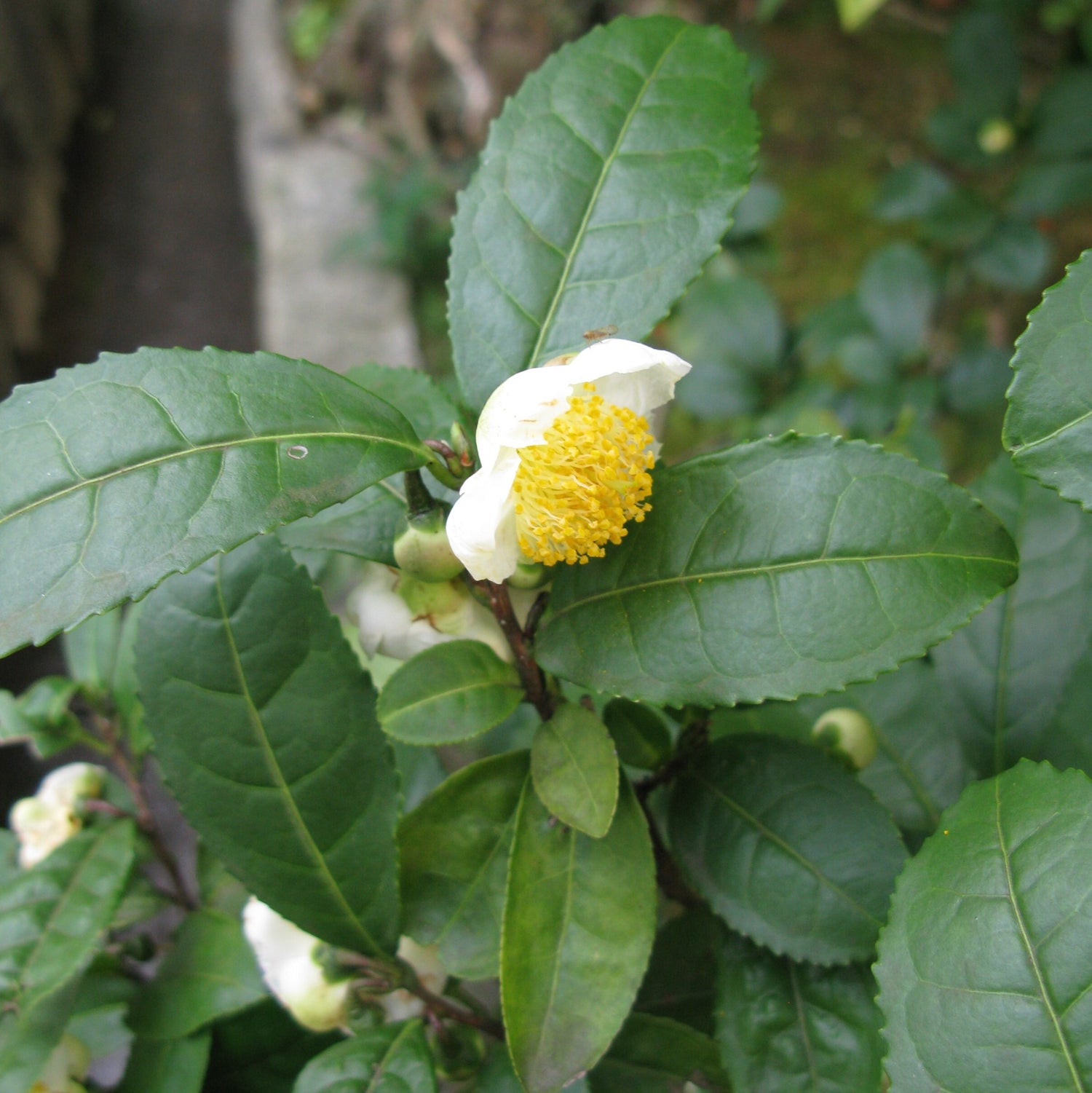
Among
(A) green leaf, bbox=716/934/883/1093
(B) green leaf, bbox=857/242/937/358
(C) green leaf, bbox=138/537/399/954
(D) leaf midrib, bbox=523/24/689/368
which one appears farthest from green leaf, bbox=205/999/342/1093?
(B) green leaf, bbox=857/242/937/358

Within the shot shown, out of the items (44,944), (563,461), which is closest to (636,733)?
(563,461)

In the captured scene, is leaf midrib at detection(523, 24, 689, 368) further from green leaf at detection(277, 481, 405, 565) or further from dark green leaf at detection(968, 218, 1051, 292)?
dark green leaf at detection(968, 218, 1051, 292)

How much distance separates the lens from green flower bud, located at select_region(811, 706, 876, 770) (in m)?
0.67

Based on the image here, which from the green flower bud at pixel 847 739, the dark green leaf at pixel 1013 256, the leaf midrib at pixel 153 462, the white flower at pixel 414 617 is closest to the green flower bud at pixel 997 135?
the dark green leaf at pixel 1013 256

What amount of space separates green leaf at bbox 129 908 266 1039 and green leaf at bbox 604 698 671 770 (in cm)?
33

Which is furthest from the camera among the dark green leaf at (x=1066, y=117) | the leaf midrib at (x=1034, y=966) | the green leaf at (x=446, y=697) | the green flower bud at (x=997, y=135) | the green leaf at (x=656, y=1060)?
the green flower bud at (x=997, y=135)

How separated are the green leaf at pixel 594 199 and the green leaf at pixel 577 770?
205 millimetres

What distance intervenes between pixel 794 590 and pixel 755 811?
0.18 meters

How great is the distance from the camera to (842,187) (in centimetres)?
256

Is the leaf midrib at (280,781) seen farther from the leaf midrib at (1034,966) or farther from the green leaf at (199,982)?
the leaf midrib at (1034,966)

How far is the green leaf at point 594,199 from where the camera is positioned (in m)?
0.56

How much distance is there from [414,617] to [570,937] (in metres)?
0.21

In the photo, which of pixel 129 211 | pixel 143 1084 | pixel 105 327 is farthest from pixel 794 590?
pixel 129 211

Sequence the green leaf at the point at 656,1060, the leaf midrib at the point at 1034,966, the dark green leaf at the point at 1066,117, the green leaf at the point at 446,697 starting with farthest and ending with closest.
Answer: the dark green leaf at the point at 1066,117
the green leaf at the point at 656,1060
the green leaf at the point at 446,697
the leaf midrib at the point at 1034,966
